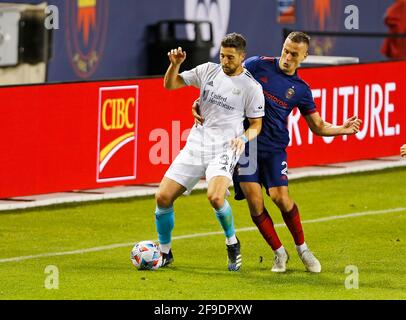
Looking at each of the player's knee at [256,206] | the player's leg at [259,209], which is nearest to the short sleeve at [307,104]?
the player's leg at [259,209]

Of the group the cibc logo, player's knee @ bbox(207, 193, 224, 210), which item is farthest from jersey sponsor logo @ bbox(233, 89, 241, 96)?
→ the cibc logo

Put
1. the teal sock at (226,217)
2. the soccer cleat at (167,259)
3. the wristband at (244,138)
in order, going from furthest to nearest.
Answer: the soccer cleat at (167,259) < the teal sock at (226,217) < the wristband at (244,138)

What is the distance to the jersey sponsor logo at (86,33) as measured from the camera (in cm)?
2212

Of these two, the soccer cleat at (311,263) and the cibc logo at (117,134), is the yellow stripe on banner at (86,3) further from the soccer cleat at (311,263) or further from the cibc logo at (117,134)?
the soccer cleat at (311,263)

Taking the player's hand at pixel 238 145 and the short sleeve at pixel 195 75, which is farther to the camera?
the short sleeve at pixel 195 75

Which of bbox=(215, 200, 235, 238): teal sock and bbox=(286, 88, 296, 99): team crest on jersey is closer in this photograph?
bbox=(215, 200, 235, 238): teal sock

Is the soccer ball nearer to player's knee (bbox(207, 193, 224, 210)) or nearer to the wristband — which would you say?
player's knee (bbox(207, 193, 224, 210))

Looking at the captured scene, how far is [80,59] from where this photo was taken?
73.5ft

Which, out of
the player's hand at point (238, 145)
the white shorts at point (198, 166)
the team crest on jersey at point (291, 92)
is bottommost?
the white shorts at point (198, 166)

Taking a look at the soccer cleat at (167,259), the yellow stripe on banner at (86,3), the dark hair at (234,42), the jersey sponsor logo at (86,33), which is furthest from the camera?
the yellow stripe on banner at (86,3)

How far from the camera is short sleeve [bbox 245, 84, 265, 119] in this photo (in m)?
12.9

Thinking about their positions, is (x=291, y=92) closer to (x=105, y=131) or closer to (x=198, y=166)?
(x=198, y=166)

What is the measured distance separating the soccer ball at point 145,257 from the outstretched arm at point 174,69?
1.43 m

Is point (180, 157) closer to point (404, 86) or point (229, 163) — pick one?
point (229, 163)
